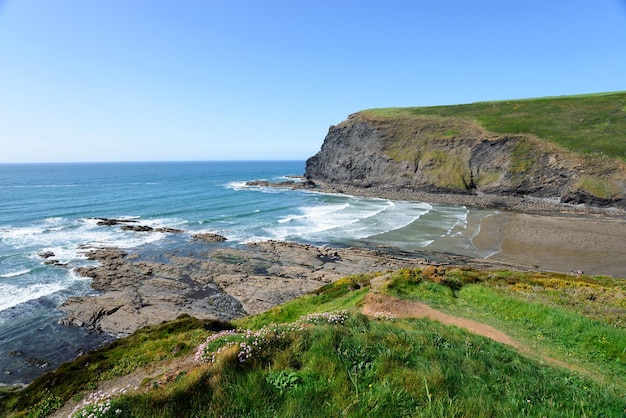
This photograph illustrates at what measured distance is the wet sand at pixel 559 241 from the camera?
32906mm

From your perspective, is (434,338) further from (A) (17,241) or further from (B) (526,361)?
(A) (17,241)

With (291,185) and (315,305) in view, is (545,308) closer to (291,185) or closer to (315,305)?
(315,305)

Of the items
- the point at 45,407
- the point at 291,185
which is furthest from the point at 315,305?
the point at 291,185

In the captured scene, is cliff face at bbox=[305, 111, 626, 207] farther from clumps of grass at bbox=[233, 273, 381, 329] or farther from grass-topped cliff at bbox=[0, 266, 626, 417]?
clumps of grass at bbox=[233, 273, 381, 329]

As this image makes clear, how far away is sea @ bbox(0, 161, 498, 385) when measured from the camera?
65.0ft

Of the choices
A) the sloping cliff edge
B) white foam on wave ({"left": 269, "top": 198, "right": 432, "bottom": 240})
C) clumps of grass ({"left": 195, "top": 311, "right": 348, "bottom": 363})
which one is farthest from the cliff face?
clumps of grass ({"left": 195, "top": 311, "right": 348, "bottom": 363})

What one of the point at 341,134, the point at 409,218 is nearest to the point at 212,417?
the point at 409,218

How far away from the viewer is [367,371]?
6.72 metres

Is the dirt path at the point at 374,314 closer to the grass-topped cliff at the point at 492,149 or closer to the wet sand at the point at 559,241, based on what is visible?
the wet sand at the point at 559,241

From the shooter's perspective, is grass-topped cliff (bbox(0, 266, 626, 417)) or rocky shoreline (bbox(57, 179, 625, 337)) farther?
rocky shoreline (bbox(57, 179, 625, 337))

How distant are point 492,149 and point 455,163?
8.47m

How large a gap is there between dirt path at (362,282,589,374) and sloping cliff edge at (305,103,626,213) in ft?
181

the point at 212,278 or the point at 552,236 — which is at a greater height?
the point at 552,236

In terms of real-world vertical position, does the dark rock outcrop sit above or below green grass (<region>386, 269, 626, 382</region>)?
above
